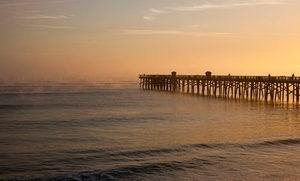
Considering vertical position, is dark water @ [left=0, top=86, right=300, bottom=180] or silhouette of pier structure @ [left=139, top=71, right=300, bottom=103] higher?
silhouette of pier structure @ [left=139, top=71, right=300, bottom=103]

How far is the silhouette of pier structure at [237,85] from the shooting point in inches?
1844

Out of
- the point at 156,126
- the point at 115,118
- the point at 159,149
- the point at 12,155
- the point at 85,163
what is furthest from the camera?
the point at 115,118

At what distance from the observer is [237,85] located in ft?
188

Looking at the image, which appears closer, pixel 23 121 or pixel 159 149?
pixel 159 149

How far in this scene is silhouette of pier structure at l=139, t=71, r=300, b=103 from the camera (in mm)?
46844

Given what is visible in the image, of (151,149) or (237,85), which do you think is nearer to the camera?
(151,149)

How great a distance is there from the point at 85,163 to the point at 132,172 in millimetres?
2182

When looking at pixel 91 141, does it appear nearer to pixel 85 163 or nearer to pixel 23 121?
pixel 85 163

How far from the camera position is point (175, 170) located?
14508mm

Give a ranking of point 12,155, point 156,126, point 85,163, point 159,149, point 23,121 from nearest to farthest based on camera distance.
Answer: point 85,163 → point 12,155 → point 159,149 → point 156,126 → point 23,121

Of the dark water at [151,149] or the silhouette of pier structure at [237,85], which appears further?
the silhouette of pier structure at [237,85]

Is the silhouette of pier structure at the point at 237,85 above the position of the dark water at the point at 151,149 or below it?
above

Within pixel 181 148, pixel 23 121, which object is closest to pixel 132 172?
pixel 181 148

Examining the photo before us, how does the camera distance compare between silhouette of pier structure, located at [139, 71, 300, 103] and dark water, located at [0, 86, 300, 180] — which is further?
silhouette of pier structure, located at [139, 71, 300, 103]
